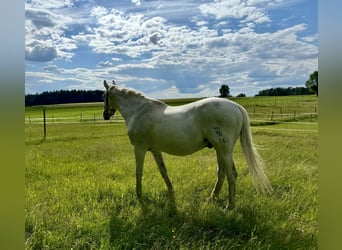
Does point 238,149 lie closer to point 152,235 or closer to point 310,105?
point 310,105

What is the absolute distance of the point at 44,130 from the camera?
5.09 m

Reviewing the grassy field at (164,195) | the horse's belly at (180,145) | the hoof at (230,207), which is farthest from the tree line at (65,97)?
the hoof at (230,207)

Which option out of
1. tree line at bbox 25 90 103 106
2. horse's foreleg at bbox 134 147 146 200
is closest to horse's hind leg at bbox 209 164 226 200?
horse's foreleg at bbox 134 147 146 200

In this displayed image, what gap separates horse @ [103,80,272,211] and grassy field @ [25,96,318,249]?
0.83 feet

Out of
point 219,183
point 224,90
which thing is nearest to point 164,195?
point 219,183

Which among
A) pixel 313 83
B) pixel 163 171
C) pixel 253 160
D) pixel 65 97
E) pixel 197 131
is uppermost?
pixel 313 83

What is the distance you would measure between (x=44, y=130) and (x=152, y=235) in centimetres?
346

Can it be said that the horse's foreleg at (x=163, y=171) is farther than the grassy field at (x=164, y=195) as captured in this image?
Yes

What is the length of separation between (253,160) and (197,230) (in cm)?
98

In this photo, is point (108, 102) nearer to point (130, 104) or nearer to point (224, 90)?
point (130, 104)

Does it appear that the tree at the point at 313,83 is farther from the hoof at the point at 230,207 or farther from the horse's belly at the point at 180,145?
the hoof at the point at 230,207

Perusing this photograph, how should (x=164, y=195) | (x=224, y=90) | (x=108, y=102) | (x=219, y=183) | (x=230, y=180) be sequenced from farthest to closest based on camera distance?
(x=224, y=90) < (x=108, y=102) < (x=164, y=195) < (x=219, y=183) < (x=230, y=180)

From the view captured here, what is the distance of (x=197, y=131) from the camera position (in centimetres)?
300

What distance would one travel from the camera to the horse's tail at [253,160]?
3.03m
